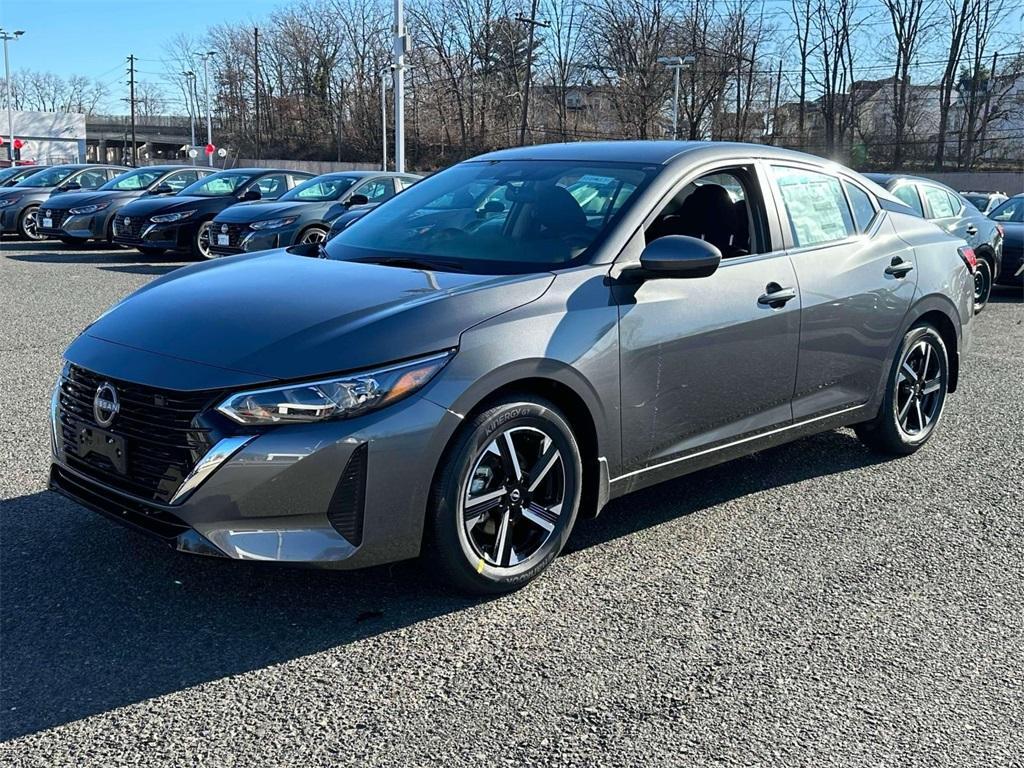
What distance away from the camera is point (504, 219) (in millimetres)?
4520

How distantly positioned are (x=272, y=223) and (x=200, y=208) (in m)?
2.52

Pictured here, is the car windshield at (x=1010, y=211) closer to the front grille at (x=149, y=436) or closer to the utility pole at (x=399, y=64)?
the utility pole at (x=399, y=64)

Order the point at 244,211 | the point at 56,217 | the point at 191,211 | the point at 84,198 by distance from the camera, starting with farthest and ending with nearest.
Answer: the point at 56,217 < the point at 84,198 < the point at 191,211 < the point at 244,211

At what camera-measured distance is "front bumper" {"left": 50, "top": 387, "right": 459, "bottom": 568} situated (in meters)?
3.20

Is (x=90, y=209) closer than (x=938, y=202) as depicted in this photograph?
No

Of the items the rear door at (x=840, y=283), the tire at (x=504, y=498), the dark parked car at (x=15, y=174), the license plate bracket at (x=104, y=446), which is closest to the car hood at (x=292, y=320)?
the license plate bracket at (x=104, y=446)

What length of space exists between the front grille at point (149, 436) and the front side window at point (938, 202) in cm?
1018

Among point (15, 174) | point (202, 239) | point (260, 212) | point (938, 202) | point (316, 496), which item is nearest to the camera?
point (316, 496)

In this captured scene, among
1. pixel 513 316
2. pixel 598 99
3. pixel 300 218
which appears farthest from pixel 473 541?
pixel 598 99

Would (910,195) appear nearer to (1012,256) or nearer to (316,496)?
(1012,256)

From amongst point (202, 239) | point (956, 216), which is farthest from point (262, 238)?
point (956, 216)

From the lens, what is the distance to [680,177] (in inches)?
178

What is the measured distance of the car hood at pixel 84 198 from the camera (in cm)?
1802

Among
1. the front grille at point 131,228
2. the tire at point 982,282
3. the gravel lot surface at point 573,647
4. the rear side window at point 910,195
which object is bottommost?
the gravel lot surface at point 573,647
